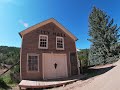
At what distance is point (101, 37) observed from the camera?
95.3 feet

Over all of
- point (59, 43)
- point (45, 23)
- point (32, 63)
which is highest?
point (45, 23)

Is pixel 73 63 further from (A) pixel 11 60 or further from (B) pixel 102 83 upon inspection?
(A) pixel 11 60

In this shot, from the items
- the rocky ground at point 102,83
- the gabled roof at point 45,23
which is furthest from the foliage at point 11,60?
the rocky ground at point 102,83

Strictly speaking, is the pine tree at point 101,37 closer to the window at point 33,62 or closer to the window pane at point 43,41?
the window pane at point 43,41

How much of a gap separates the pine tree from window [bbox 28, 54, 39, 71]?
48.5 ft

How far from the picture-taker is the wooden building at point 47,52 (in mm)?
14688

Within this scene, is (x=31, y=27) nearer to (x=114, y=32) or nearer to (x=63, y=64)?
(x=63, y=64)

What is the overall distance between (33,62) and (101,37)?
1802 centimetres

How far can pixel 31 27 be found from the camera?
52.0 feet

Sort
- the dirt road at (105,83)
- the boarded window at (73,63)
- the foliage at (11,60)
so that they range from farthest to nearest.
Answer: the boarded window at (73,63) < the foliage at (11,60) < the dirt road at (105,83)

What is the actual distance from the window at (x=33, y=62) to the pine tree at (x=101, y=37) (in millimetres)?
14773

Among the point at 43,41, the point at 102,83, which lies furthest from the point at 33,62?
the point at 102,83

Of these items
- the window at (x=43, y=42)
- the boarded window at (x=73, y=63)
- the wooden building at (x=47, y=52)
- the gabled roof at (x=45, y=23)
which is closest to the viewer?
the wooden building at (x=47, y=52)

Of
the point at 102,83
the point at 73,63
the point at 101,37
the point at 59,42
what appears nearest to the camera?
the point at 102,83
